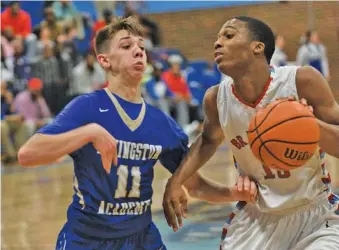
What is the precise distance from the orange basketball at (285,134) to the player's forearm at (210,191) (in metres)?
0.68

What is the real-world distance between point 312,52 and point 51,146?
9.49 meters

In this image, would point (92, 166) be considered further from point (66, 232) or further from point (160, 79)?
point (160, 79)

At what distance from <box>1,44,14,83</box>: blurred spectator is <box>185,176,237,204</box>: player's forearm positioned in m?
9.12

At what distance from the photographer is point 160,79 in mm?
14609

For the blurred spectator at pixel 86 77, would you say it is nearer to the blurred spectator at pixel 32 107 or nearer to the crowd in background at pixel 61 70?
the crowd in background at pixel 61 70

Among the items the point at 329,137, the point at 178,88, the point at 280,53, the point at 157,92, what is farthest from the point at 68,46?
the point at 329,137

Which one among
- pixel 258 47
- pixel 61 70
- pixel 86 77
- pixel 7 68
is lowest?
pixel 86 77

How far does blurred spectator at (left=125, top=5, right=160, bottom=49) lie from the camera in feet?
43.3

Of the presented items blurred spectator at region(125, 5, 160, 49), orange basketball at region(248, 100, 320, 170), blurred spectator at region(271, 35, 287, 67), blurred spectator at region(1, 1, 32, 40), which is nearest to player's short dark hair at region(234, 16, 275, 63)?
orange basketball at region(248, 100, 320, 170)

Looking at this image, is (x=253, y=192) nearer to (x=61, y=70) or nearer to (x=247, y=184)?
(x=247, y=184)

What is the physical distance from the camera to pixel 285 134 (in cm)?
308

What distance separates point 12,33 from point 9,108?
1.76m

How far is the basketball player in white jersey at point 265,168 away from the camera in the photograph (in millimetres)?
3473

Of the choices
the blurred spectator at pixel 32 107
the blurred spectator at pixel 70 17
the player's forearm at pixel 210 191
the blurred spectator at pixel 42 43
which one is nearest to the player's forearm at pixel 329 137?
the player's forearm at pixel 210 191
